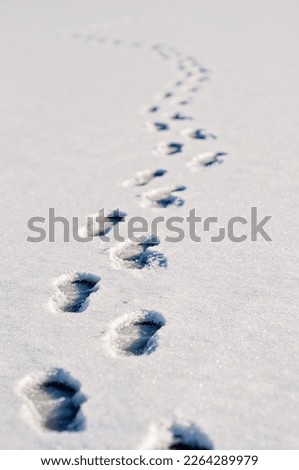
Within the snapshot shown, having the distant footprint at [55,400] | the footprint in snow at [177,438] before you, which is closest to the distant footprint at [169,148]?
the distant footprint at [55,400]

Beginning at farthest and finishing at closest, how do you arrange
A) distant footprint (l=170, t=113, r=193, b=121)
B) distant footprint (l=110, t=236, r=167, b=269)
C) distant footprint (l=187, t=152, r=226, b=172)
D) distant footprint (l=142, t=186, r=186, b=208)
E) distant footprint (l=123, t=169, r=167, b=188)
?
distant footprint (l=170, t=113, r=193, b=121), distant footprint (l=187, t=152, r=226, b=172), distant footprint (l=123, t=169, r=167, b=188), distant footprint (l=142, t=186, r=186, b=208), distant footprint (l=110, t=236, r=167, b=269)

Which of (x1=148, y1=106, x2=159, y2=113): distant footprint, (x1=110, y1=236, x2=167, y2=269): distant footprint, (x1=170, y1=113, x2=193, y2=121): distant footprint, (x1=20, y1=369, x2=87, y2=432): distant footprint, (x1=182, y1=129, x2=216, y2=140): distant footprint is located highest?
(x1=148, y1=106, x2=159, y2=113): distant footprint

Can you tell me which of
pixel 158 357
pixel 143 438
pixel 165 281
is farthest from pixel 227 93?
pixel 143 438

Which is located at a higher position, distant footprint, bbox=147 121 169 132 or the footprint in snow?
distant footprint, bbox=147 121 169 132

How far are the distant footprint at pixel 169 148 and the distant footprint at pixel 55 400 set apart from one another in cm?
155

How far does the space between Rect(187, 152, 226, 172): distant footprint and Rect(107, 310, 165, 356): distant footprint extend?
109 centimetres

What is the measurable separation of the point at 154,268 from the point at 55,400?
561 mm

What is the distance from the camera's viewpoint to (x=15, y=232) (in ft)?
6.23

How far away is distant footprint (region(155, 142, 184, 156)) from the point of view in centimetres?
258

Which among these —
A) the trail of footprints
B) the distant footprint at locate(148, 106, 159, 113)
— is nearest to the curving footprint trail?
the trail of footprints

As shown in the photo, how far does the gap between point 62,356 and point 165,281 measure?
0.39 metres

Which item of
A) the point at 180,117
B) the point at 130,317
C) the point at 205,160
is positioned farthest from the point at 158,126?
the point at 130,317
